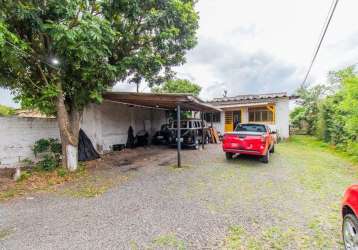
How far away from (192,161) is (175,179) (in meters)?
2.64

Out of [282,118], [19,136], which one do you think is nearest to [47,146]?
[19,136]

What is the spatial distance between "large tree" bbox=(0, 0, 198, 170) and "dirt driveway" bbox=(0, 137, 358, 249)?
10.2 feet

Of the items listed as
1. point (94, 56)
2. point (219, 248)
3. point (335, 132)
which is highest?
point (94, 56)

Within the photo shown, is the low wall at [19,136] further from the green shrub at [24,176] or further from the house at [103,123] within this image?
the green shrub at [24,176]

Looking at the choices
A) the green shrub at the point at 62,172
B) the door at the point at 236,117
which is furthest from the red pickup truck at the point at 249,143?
the door at the point at 236,117

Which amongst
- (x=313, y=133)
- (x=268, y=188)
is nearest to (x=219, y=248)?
(x=268, y=188)

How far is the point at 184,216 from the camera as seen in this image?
383 centimetres

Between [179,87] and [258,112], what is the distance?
39.0 ft

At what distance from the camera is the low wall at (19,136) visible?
7.40 m

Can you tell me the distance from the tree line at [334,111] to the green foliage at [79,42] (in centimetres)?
634

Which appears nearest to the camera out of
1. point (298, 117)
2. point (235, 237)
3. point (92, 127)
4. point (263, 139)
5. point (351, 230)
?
point (351, 230)

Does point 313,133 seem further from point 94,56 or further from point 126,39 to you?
point 94,56

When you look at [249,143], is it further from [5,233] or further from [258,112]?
[258,112]

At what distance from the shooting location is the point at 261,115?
16.6m
